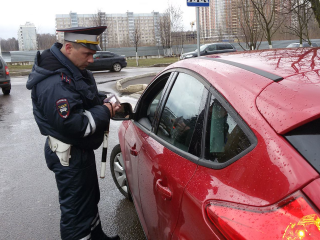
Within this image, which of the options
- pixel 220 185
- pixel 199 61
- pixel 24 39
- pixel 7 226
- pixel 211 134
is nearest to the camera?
→ pixel 220 185

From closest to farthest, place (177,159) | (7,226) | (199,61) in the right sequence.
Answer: (177,159) → (199,61) → (7,226)

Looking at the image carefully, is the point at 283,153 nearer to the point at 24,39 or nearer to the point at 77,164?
the point at 77,164

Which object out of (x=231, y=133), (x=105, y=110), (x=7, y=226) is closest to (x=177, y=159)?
(x=231, y=133)

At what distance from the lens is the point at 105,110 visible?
2.37 m

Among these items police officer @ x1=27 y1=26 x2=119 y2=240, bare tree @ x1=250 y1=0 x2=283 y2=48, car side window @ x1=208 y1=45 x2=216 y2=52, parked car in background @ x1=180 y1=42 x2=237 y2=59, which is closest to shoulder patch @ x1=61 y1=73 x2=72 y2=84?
police officer @ x1=27 y1=26 x2=119 y2=240

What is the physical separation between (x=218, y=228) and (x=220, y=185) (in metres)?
0.18

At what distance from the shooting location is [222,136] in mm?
1468

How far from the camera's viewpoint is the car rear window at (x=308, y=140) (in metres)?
1.09

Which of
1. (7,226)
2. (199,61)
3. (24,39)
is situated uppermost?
(24,39)

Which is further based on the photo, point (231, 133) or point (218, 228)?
point (231, 133)

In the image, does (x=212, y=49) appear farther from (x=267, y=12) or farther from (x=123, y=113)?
(x=123, y=113)

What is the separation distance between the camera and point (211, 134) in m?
1.54

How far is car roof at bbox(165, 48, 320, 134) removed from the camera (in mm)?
1171

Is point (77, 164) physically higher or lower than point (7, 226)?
higher
